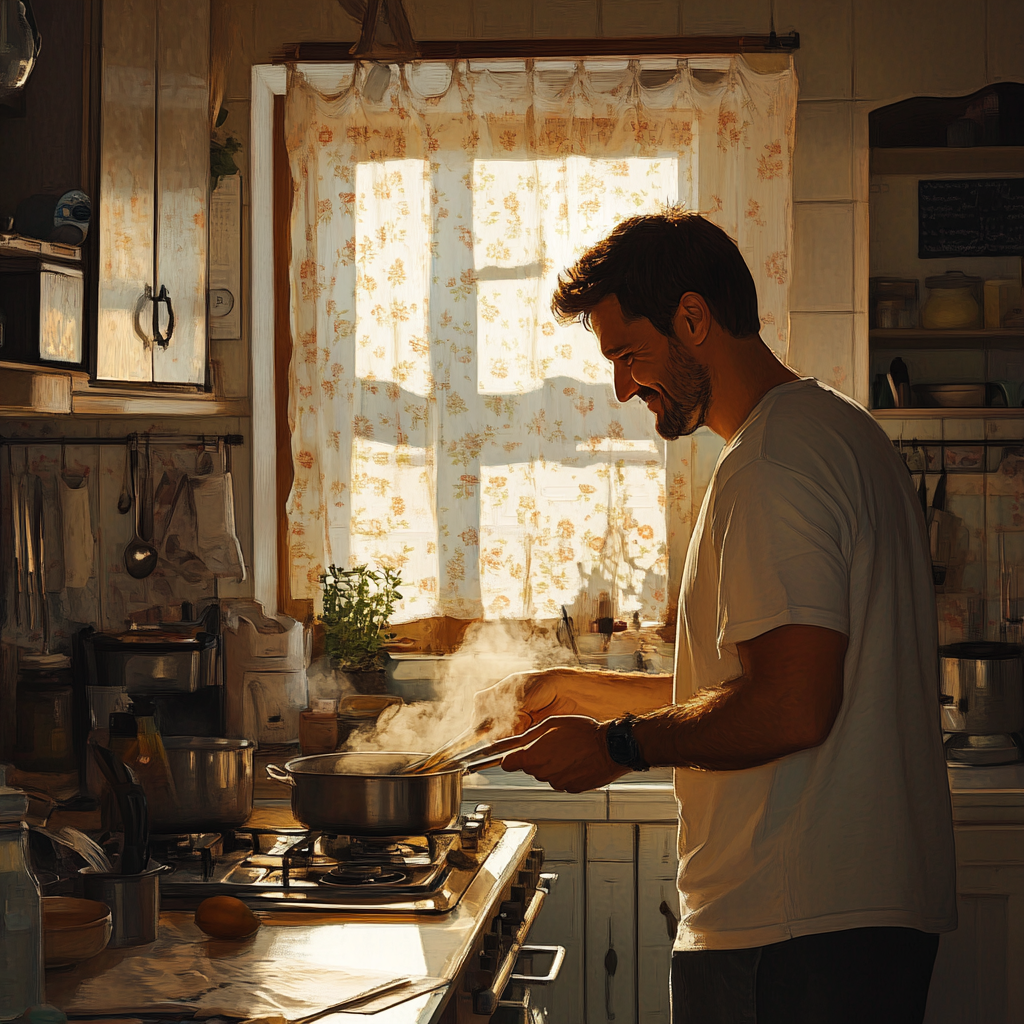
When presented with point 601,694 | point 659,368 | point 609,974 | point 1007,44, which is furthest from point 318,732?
point 1007,44

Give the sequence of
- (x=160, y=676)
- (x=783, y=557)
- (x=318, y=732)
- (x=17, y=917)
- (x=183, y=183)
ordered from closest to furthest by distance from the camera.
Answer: (x=17, y=917) < (x=783, y=557) < (x=183, y=183) < (x=160, y=676) < (x=318, y=732)

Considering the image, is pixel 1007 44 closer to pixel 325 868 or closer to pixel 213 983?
pixel 325 868

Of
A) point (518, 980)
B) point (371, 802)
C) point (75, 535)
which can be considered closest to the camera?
point (371, 802)

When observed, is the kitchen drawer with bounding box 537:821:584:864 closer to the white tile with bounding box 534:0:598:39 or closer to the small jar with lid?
the small jar with lid

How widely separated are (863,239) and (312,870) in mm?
2237

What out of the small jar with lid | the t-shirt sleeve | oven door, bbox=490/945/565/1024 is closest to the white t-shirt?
the t-shirt sleeve

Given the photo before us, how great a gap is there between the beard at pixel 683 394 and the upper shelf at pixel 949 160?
1888 millimetres

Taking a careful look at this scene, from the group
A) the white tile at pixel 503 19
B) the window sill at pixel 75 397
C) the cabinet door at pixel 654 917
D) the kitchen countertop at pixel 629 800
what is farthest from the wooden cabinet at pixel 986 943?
the white tile at pixel 503 19

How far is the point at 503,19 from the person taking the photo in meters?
3.18

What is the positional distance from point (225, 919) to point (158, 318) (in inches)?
47.6

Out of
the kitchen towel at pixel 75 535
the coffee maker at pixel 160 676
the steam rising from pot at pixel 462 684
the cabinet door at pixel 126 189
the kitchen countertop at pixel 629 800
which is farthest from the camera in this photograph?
the kitchen towel at pixel 75 535

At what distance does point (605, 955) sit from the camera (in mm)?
2623

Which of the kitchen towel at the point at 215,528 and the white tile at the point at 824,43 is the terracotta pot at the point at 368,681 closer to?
the kitchen towel at the point at 215,528

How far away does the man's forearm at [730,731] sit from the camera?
1296 millimetres
